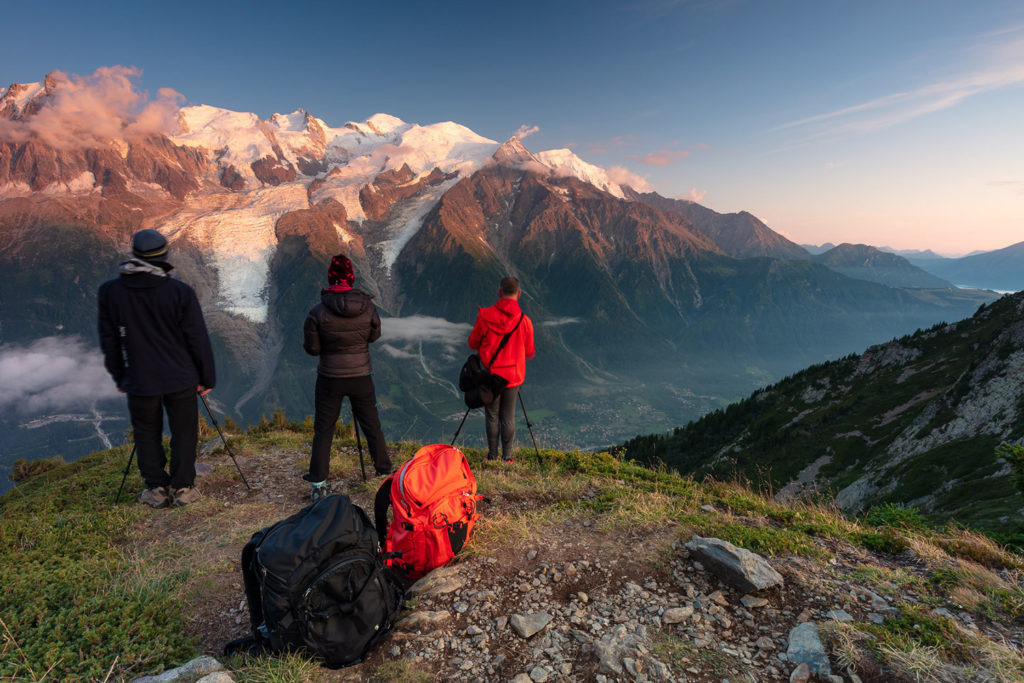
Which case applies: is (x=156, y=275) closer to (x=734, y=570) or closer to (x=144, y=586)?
(x=144, y=586)

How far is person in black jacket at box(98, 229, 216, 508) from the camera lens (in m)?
6.76

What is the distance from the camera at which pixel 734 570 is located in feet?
16.8

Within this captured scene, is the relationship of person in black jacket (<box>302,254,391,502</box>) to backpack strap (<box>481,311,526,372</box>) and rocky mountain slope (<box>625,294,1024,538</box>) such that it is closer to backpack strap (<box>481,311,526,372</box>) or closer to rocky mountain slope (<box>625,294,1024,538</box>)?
backpack strap (<box>481,311,526,372</box>)

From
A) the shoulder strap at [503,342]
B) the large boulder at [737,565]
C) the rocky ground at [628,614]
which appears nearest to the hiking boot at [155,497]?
the rocky ground at [628,614]

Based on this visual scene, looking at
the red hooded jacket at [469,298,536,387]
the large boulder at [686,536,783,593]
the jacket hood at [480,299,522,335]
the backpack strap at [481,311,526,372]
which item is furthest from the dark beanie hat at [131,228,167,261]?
the large boulder at [686,536,783,593]

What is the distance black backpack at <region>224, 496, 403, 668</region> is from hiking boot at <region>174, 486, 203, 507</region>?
4.85 m

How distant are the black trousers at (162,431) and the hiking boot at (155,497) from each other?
9 centimetres

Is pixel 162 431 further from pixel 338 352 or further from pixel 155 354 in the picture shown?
pixel 338 352

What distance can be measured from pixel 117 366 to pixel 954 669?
11.1 metres

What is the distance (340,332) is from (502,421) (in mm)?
4256

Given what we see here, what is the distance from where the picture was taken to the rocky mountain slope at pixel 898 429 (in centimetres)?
2277

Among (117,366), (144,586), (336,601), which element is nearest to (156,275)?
(117,366)

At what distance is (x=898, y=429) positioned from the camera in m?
41.8

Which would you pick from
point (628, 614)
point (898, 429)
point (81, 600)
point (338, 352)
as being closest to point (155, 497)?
point (81, 600)
